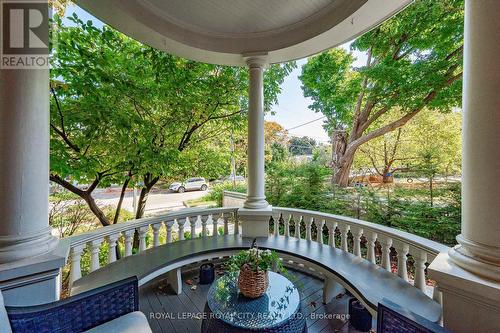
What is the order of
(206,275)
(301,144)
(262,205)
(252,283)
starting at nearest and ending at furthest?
(252,283) < (206,275) < (262,205) < (301,144)

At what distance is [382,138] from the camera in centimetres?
635

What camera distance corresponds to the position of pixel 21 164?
1377mm

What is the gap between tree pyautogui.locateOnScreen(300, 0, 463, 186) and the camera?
4258mm

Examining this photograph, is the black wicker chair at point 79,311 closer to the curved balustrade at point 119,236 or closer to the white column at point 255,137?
the curved balustrade at point 119,236

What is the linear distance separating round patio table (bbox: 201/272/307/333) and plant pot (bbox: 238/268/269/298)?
4 centimetres

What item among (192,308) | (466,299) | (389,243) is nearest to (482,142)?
(466,299)

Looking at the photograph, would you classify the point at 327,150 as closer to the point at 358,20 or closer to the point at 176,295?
the point at 358,20

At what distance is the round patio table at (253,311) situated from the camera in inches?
57.5

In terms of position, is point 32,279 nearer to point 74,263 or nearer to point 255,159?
point 74,263

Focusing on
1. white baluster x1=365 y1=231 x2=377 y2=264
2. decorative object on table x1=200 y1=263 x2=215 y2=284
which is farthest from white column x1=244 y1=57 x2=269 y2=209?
white baluster x1=365 y1=231 x2=377 y2=264

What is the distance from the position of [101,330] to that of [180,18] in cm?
300

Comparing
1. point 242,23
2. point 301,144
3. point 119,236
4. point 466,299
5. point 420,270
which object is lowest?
point 420,270

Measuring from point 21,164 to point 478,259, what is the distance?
2.67 m

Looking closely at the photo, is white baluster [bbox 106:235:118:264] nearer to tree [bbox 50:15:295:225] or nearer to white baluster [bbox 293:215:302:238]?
tree [bbox 50:15:295:225]
